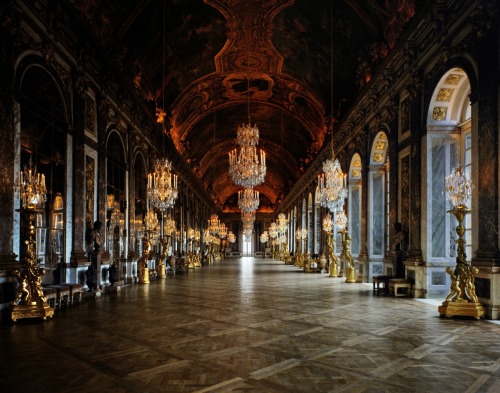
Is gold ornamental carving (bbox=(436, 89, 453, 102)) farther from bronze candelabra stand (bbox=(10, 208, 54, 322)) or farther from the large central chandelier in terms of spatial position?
bronze candelabra stand (bbox=(10, 208, 54, 322))

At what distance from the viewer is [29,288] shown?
294 inches

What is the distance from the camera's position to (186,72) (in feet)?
66.4

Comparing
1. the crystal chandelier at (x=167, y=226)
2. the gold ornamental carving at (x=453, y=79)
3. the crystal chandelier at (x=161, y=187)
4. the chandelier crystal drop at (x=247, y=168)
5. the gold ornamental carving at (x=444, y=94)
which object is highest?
the gold ornamental carving at (x=453, y=79)

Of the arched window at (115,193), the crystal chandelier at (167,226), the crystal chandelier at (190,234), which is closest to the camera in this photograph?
the arched window at (115,193)

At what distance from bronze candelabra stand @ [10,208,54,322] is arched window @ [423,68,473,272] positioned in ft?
27.4

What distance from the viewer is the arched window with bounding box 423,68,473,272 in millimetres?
10711

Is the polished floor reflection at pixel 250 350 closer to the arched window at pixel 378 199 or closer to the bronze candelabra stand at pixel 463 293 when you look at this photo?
the bronze candelabra stand at pixel 463 293

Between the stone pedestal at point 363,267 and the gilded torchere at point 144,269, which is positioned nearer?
the gilded torchere at point 144,269

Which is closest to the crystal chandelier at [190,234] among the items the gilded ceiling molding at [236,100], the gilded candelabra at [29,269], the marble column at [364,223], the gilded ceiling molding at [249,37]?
the gilded ceiling molding at [236,100]

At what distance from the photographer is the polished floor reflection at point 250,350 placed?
4.14 meters

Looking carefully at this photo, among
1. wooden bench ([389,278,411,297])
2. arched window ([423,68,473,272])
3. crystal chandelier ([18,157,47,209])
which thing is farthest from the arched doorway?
crystal chandelier ([18,157,47,209])

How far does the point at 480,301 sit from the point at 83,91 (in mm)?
10039

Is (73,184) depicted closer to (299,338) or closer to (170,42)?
(299,338)

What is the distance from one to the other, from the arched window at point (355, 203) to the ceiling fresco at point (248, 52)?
2751 mm
